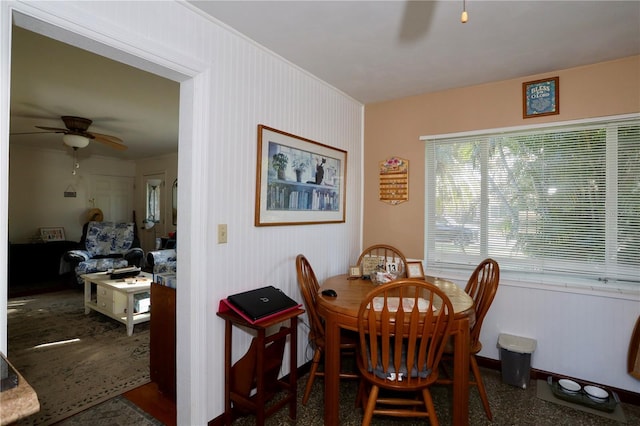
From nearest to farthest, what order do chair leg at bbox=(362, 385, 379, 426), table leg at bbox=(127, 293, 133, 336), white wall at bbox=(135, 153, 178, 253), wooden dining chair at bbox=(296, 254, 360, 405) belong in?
chair leg at bbox=(362, 385, 379, 426), wooden dining chair at bbox=(296, 254, 360, 405), table leg at bbox=(127, 293, 133, 336), white wall at bbox=(135, 153, 178, 253)

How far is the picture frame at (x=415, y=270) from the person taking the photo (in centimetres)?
239

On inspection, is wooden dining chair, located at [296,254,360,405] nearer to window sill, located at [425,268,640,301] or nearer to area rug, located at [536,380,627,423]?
window sill, located at [425,268,640,301]

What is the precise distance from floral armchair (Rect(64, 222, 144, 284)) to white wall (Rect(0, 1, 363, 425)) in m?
3.87

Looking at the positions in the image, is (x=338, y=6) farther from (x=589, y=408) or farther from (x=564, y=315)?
(x=589, y=408)

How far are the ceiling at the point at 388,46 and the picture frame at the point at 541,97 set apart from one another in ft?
0.32

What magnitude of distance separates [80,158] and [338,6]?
6.64m

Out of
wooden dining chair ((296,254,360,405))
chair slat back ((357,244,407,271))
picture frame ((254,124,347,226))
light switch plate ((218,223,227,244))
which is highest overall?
picture frame ((254,124,347,226))

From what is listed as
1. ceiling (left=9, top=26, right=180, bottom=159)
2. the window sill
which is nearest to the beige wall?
the window sill

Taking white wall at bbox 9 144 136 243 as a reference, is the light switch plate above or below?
below

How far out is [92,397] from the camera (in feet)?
7.14

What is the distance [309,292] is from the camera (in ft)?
7.10

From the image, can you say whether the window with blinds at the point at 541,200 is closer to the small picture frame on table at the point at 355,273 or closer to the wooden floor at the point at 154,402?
the small picture frame on table at the point at 355,273

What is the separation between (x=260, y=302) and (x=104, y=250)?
4.90 metres

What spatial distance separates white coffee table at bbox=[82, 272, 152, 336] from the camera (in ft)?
10.5
